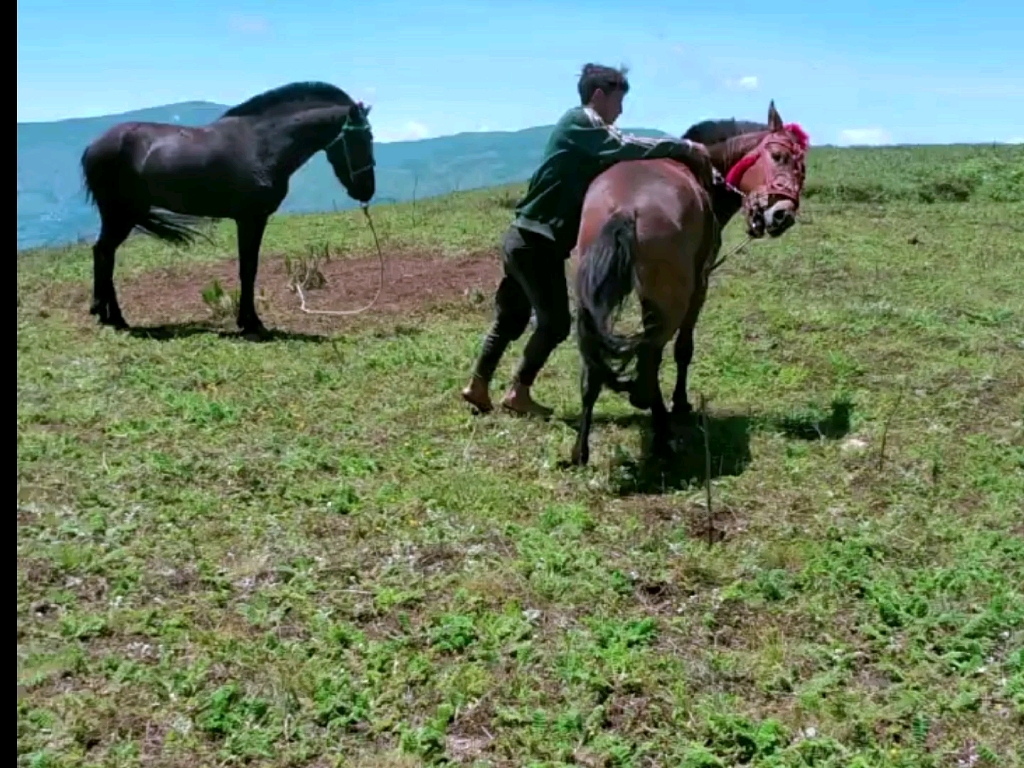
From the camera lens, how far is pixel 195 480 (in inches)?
217

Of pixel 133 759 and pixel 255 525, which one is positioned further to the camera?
pixel 255 525

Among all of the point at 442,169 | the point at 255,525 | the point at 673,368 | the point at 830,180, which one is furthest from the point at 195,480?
the point at 442,169

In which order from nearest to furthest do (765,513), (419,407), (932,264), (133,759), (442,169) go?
(133,759) < (765,513) < (419,407) < (932,264) < (442,169)

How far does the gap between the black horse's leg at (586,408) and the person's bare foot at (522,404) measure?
940 mm

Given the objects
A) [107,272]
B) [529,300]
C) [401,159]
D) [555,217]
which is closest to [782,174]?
[555,217]

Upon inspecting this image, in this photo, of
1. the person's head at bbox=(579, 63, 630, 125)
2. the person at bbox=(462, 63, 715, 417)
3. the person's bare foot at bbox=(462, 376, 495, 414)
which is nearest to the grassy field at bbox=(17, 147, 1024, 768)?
the person's bare foot at bbox=(462, 376, 495, 414)

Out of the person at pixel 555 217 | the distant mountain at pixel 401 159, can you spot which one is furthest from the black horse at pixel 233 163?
the distant mountain at pixel 401 159

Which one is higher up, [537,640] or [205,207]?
[205,207]

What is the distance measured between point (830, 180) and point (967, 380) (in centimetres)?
1284

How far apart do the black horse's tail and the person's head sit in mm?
4921

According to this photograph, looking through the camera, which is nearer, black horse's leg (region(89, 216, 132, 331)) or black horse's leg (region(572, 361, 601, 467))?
black horse's leg (region(572, 361, 601, 467))

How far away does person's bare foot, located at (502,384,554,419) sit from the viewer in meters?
6.97

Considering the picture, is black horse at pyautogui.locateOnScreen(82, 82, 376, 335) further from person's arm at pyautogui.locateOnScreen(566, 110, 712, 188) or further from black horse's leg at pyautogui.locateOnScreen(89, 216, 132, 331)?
person's arm at pyautogui.locateOnScreen(566, 110, 712, 188)
